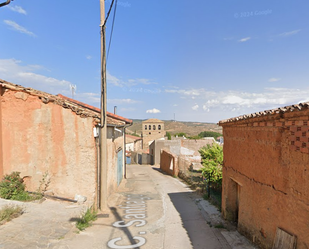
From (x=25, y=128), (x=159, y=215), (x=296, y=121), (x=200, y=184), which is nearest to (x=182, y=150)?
(x=200, y=184)

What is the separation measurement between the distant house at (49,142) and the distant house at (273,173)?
5138 mm

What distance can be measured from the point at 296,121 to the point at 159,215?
6136 mm

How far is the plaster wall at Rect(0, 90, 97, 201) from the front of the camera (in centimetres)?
806

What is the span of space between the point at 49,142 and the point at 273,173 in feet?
23.9

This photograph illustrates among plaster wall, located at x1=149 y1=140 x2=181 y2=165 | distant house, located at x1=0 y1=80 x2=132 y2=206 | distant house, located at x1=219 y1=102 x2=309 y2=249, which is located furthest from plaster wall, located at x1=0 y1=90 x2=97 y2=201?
plaster wall, located at x1=149 y1=140 x2=181 y2=165

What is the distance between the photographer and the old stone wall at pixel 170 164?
1856 cm

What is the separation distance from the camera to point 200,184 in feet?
46.3

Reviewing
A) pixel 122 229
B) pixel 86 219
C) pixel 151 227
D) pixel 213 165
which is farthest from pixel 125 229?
pixel 213 165

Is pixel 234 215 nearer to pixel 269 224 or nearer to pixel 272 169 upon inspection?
pixel 269 224

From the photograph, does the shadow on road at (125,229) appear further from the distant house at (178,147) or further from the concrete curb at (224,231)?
the distant house at (178,147)

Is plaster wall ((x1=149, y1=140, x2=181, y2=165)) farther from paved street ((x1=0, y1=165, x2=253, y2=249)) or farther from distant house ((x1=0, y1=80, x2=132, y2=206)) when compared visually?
distant house ((x1=0, y1=80, x2=132, y2=206))

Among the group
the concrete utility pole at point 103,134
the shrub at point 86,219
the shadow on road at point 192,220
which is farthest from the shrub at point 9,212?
the shadow on road at point 192,220

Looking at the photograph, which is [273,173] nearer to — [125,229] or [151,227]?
[151,227]

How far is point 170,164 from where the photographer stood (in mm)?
19641
